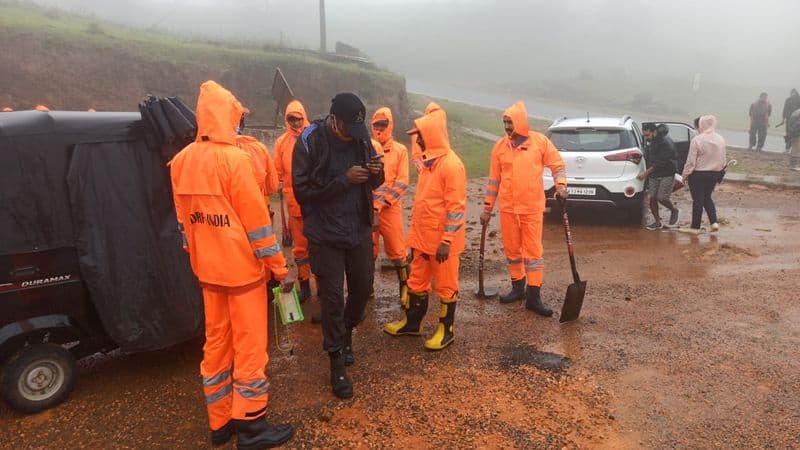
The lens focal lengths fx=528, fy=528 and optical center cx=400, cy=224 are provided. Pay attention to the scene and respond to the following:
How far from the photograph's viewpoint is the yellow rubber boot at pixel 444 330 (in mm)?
4352

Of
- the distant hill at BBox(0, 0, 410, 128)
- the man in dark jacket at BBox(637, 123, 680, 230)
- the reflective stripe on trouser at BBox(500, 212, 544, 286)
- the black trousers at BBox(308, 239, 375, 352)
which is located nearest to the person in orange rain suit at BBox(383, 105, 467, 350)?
the black trousers at BBox(308, 239, 375, 352)

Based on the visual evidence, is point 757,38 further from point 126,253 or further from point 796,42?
point 126,253

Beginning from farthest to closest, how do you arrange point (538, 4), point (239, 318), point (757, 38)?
point (538, 4)
point (757, 38)
point (239, 318)

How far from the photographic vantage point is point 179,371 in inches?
156

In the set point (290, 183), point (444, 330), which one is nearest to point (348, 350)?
point (444, 330)

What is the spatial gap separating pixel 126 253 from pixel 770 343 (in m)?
5.06

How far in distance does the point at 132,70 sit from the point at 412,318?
11.9 metres

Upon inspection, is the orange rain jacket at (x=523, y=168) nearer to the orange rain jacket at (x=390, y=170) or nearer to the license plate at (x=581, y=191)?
the orange rain jacket at (x=390, y=170)

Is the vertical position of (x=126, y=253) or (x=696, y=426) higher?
(x=126, y=253)

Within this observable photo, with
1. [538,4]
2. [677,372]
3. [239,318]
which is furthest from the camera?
[538,4]

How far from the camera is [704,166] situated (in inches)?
316

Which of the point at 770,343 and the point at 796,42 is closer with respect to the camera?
the point at 770,343

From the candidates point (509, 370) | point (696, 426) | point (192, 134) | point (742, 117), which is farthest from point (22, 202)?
point (742, 117)

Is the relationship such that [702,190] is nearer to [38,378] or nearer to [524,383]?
[524,383]
